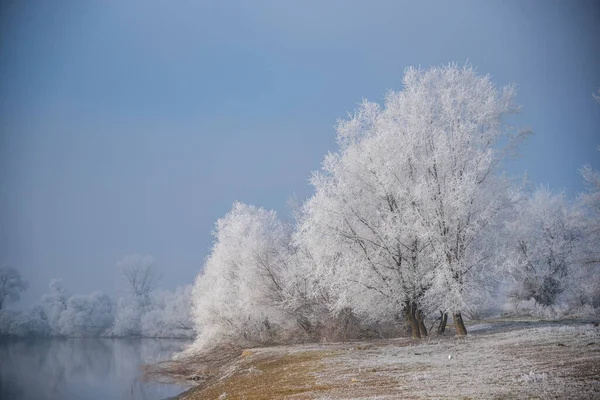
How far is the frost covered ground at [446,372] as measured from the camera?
30.5 ft

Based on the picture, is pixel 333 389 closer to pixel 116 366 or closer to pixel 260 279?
pixel 260 279

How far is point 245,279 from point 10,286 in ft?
309

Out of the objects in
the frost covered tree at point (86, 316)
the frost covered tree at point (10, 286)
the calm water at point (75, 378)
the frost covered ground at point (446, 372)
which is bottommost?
the calm water at point (75, 378)

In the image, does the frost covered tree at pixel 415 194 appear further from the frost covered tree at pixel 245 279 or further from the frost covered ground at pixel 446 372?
the frost covered tree at pixel 245 279

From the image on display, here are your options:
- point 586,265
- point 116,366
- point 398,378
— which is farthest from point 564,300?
point 116,366

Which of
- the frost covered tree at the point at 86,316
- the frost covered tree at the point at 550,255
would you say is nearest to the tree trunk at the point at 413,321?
the frost covered tree at the point at 550,255

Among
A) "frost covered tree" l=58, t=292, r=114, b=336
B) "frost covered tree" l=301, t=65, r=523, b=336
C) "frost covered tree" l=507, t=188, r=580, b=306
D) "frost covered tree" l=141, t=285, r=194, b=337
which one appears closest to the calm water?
"frost covered tree" l=301, t=65, r=523, b=336

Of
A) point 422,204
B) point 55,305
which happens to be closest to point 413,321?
point 422,204

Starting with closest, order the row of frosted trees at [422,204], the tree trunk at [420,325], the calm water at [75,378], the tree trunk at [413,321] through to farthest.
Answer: the row of frosted trees at [422,204] → the tree trunk at [413,321] → the tree trunk at [420,325] → the calm water at [75,378]

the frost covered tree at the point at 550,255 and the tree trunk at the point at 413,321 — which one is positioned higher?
the frost covered tree at the point at 550,255

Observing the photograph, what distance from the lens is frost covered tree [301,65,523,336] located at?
70.5ft

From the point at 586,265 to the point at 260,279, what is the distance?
27.7 metres

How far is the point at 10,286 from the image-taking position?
105 metres

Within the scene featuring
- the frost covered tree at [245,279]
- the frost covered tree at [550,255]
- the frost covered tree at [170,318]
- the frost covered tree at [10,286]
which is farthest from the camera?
the frost covered tree at [10,286]
